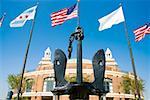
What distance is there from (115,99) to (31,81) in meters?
14.5

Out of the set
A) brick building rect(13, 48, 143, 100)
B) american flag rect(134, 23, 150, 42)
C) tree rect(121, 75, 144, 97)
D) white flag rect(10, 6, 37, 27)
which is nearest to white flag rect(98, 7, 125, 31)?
american flag rect(134, 23, 150, 42)

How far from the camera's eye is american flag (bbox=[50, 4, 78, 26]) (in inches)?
677

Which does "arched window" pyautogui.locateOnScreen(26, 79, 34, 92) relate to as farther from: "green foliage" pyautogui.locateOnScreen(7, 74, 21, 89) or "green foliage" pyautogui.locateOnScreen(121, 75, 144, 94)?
"green foliage" pyautogui.locateOnScreen(121, 75, 144, 94)

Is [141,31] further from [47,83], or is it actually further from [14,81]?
[47,83]

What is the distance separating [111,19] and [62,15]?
3.40 meters

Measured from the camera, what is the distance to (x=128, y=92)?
41.0 metres

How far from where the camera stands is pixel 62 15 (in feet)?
57.0

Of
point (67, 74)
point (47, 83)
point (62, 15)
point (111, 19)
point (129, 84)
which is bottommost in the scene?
point (129, 84)

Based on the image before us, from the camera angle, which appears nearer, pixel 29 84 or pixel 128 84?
pixel 128 84

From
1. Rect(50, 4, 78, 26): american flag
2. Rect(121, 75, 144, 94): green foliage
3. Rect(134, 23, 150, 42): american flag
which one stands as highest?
Rect(50, 4, 78, 26): american flag

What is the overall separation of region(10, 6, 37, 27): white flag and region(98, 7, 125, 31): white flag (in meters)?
5.53

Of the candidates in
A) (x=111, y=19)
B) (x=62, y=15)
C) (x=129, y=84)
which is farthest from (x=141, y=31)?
(x=129, y=84)

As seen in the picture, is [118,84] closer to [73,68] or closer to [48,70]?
[73,68]

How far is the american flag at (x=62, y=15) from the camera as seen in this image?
1720cm
